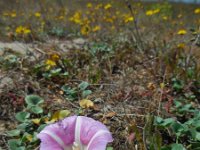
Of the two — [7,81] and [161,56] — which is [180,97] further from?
[7,81]

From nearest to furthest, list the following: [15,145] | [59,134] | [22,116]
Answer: [59,134], [15,145], [22,116]

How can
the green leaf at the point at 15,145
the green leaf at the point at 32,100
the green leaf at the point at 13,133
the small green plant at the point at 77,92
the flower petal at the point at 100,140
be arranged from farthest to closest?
1. the small green plant at the point at 77,92
2. the green leaf at the point at 32,100
3. the green leaf at the point at 13,133
4. the green leaf at the point at 15,145
5. the flower petal at the point at 100,140

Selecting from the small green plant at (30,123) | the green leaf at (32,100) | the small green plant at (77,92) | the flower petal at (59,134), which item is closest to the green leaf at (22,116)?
the small green plant at (30,123)

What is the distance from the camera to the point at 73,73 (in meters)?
3.30

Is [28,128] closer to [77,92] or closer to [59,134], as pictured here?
[77,92]

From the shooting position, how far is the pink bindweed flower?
56.9 inches

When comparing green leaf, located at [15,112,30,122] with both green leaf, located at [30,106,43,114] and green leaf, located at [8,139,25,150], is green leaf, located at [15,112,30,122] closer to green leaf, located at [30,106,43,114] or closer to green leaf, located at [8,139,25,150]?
green leaf, located at [30,106,43,114]

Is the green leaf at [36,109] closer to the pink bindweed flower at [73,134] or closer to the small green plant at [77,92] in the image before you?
the small green plant at [77,92]

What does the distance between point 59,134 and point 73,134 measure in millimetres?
58

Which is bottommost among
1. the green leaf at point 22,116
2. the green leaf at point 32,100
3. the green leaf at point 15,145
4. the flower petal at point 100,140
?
the green leaf at point 15,145

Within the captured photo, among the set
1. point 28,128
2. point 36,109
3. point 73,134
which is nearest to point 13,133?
point 28,128

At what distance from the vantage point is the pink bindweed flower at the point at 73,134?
4.74 ft

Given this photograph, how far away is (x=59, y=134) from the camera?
58.8 inches

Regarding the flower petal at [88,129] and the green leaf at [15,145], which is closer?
the flower petal at [88,129]
